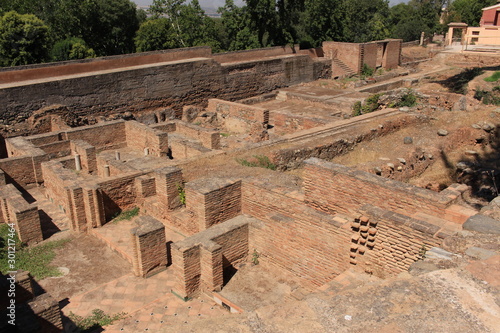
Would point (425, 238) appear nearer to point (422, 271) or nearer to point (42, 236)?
point (422, 271)

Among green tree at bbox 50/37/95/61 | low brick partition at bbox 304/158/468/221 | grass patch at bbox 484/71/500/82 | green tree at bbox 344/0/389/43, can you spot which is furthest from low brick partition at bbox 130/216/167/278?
green tree at bbox 344/0/389/43

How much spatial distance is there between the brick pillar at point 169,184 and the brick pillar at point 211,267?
222cm

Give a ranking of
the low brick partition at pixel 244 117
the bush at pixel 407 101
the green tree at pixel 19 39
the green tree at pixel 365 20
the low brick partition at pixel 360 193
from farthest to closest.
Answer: the green tree at pixel 365 20, the green tree at pixel 19 39, the bush at pixel 407 101, the low brick partition at pixel 244 117, the low brick partition at pixel 360 193

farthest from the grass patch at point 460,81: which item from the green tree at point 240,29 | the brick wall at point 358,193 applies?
the brick wall at point 358,193

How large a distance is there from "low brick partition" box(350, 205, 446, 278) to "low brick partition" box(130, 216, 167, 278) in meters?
3.06

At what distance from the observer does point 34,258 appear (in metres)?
7.84

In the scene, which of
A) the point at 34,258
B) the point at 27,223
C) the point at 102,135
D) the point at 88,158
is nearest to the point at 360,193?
the point at 34,258

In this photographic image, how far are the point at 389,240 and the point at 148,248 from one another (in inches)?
146

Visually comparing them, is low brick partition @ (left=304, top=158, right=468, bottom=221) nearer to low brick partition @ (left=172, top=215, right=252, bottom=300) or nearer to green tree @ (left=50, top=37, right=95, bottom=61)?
low brick partition @ (left=172, top=215, right=252, bottom=300)

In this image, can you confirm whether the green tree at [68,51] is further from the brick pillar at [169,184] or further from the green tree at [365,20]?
the brick pillar at [169,184]

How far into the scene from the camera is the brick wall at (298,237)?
6606 millimetres

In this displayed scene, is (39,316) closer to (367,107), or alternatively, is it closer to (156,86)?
(156,86)

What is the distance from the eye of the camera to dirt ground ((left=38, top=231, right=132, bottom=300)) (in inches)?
278

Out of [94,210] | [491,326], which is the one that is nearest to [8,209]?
[94,210]
